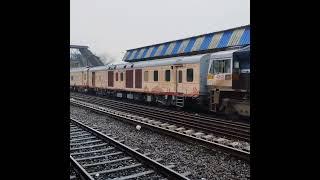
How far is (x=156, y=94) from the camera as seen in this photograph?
59.2 feet

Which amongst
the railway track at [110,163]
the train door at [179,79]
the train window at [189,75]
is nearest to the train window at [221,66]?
the train window at [189,75]

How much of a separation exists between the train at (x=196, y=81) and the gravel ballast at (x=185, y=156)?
4367 millimetres

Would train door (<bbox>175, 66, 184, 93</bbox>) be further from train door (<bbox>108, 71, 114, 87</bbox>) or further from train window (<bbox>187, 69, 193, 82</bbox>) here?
train door (<bbox>108, 71, 114, 87</bbox>)

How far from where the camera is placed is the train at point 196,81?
12883 millimetres

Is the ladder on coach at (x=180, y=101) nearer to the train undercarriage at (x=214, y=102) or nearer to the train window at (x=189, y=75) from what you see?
the train undercarriage at (x=214, y=102)

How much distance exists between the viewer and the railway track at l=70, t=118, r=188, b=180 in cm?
579

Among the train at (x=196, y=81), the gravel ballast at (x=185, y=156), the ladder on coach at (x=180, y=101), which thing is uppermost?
the train at (x=196, y=81)

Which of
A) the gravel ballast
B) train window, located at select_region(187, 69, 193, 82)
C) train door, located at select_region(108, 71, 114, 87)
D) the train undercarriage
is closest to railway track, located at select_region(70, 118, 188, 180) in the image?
the gravel ballast

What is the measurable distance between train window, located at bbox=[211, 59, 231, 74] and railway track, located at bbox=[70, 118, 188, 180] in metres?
6.56

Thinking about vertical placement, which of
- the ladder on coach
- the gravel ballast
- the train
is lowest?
the gravel ballast

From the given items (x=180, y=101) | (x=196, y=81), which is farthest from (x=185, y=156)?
(x=180, y=101)
